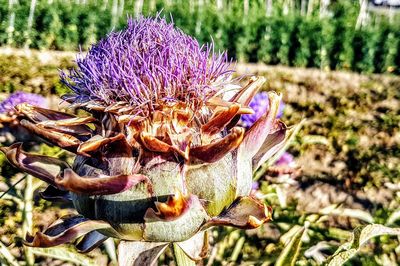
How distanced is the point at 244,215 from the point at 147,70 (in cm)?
28

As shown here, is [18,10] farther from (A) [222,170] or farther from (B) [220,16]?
(A) [222,170]

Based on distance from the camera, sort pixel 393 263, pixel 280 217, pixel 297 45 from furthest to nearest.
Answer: pixel 297 45 → pixel 280 217 → pixel 393 263

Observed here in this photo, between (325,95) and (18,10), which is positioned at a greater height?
(18,10)

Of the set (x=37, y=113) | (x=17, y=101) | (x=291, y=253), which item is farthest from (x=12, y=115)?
(x=291, y=253)

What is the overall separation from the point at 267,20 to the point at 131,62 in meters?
5.69

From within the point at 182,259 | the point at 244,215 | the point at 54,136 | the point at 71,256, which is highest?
the point at 54,136

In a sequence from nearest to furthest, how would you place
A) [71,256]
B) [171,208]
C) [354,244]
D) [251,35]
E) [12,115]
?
[171,208] → [354,244] → [71,256] → [12,115] → [251,35]

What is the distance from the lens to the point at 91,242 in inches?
39.3

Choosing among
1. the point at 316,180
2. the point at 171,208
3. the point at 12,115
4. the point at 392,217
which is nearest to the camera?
the point at 171,208

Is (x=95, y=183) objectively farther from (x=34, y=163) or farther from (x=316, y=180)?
(x=316, y=180)

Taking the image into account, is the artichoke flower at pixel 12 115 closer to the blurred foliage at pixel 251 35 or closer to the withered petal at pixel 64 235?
the withered petal at pixel 64 235

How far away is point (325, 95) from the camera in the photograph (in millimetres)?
4172

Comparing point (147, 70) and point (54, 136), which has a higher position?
point (147, 70)

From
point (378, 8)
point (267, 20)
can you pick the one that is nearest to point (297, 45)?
point (267, 20)
